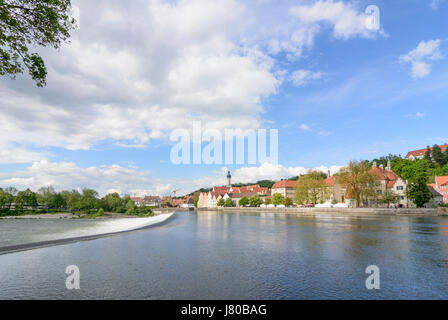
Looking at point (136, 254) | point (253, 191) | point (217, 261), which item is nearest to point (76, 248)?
point (136, 254)

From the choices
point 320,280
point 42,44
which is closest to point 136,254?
point 320,280

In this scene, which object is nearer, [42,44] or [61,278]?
[42,44]

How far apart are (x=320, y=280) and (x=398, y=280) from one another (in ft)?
11.6

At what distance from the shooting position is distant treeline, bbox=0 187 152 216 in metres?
106

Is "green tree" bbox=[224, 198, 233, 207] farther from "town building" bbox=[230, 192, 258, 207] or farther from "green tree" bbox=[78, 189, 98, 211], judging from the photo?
"green tree" bbox=[78, 189, 98, 211]

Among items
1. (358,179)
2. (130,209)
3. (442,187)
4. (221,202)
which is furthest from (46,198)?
(442,187)

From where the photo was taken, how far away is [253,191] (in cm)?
17500

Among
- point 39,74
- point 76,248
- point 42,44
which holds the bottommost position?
point 76,248

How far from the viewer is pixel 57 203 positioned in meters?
118

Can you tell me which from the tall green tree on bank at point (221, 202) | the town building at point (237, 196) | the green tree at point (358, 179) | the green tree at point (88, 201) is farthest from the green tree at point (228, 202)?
the green tree at point (358, 179)
